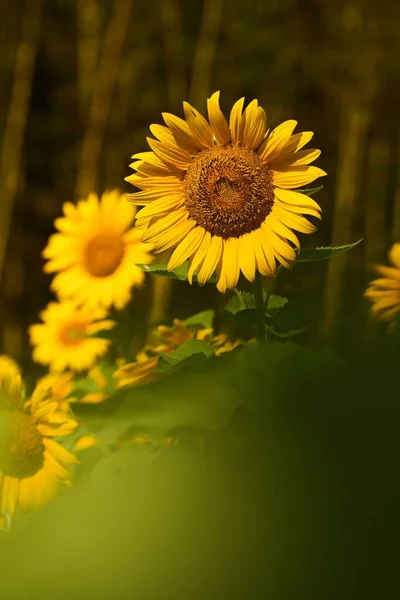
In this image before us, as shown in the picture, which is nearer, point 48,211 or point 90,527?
point 90,527

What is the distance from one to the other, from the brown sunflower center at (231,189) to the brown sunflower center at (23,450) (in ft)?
0.60

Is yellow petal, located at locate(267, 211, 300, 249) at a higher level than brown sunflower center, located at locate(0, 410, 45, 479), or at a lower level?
higher

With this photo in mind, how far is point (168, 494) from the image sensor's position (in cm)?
18

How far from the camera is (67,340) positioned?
43.1 inches

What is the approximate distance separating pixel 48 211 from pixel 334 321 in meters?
1.76

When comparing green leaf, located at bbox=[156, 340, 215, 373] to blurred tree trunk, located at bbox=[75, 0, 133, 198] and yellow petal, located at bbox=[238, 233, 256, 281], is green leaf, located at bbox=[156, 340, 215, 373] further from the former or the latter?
blurred tree trunk, located at bbox=[75, 0, 133, 198]

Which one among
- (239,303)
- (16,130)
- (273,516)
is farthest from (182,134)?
(16,130)

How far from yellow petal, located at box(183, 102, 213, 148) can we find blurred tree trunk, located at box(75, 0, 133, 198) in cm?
138

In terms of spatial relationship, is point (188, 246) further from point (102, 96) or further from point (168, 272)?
point (102, 96)

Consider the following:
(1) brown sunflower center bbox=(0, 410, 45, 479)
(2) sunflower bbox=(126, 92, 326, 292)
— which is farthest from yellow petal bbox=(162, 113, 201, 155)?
(1) brown sunflower center bbox=(0, 410, 45, 479)

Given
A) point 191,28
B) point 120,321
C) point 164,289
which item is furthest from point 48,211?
point 120,321

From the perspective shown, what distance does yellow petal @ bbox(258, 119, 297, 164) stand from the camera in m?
0.49

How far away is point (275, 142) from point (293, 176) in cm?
3

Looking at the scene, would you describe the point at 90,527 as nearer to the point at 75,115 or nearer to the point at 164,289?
the point at 164,289
